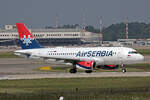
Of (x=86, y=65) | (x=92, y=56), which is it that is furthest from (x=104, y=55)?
(x=86, y=65)

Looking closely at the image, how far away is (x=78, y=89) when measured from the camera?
132 feet

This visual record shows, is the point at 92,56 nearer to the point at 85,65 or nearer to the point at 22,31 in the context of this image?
the point at 85,65

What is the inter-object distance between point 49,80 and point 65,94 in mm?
13931

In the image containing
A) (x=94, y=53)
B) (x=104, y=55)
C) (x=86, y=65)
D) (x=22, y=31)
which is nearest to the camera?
(x=86, y=65)

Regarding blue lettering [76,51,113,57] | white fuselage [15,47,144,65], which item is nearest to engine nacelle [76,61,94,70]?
white fuselage [15,47,144,65]

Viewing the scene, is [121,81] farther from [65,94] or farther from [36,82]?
[65,94]

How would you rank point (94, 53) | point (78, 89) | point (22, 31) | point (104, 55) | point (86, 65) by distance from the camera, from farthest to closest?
1. point (22, 31)
2. point (94, 53)
3. point (104, 55)
4. point (86, 65)
5. point (78, 89)

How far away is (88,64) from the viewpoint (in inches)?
2309

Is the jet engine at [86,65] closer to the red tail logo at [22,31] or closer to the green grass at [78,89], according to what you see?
the green grass at [78,89]

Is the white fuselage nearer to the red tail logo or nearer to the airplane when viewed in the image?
the airplane

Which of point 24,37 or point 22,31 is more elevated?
point 22,31

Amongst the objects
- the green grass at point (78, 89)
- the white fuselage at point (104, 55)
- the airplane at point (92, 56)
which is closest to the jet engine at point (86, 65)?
the airplane at point (92, 56)

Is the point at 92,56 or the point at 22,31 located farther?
the point at 22,31

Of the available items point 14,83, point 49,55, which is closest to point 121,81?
point 14,83
